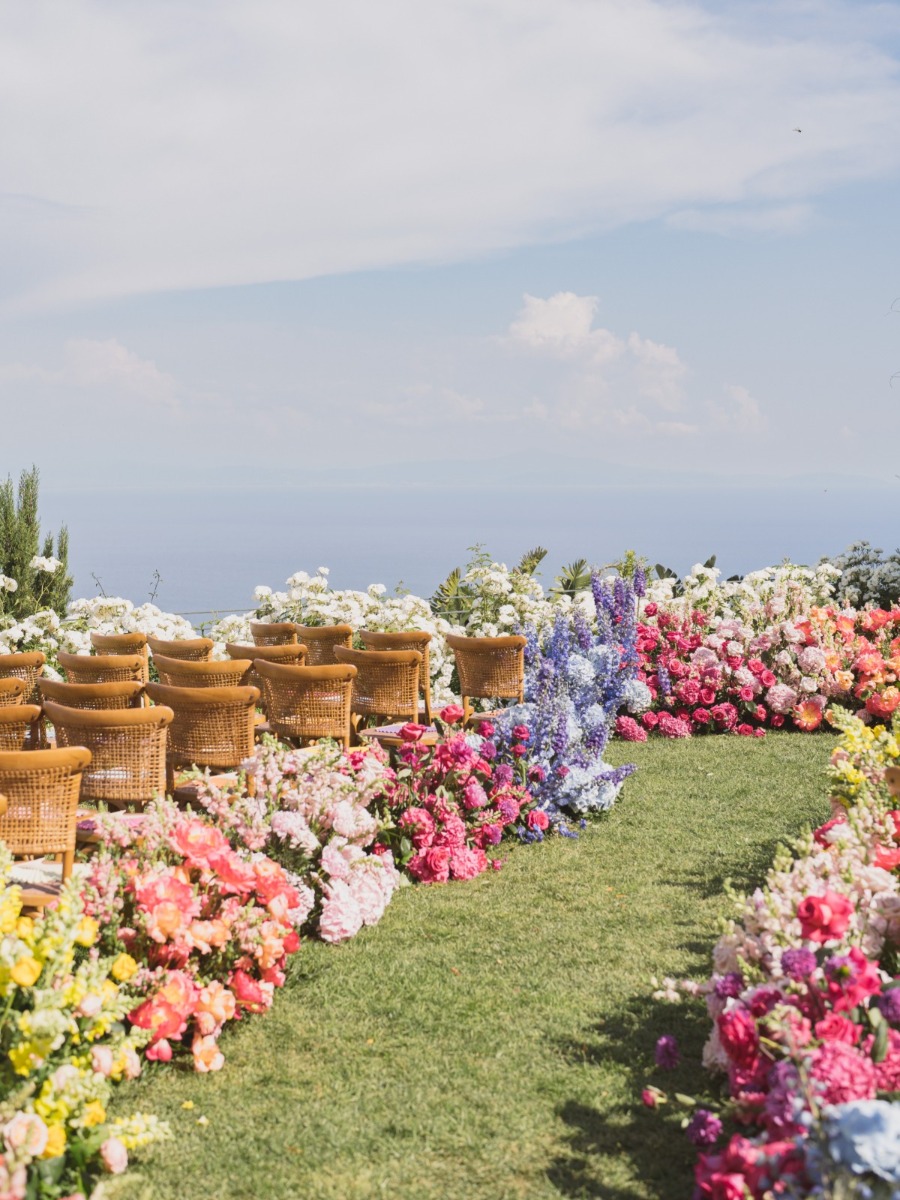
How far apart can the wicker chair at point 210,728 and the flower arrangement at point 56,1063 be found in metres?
2.00

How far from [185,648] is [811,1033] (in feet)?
15.9

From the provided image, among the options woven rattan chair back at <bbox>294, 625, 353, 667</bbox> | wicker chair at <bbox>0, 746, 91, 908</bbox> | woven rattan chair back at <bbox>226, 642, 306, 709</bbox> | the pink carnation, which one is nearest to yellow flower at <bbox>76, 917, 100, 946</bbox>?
wicker chair at <bbox>0, 746, 91, 908</bbox>

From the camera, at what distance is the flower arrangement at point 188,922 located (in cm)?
340

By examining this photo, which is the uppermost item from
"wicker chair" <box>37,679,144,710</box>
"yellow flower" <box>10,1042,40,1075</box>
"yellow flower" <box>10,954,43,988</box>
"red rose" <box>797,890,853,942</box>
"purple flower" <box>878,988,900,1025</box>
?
"wicker chair" <box>37,679,144,710</box>

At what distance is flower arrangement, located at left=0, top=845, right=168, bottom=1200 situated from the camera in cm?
256

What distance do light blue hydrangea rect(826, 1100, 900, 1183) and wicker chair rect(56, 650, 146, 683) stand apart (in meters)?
4.29

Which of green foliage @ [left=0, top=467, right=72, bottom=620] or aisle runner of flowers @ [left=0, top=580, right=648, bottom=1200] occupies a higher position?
green foliage @ [left=0, top=467, right=72, bottom=620]

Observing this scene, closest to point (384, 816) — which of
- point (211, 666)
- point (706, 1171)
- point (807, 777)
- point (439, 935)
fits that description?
point (439, 935)

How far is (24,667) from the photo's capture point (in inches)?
238

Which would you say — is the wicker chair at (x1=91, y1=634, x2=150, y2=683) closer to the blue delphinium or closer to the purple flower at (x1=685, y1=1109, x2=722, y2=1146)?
the blue delphinium

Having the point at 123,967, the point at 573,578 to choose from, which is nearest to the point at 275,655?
the point at 123,967

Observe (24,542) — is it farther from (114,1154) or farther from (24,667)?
(114,1154)

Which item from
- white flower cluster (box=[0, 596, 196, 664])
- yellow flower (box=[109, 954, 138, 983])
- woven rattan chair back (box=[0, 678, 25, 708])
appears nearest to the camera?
yellow flower (box=[109, 954, 138, 983])

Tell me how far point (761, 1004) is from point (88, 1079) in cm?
164
